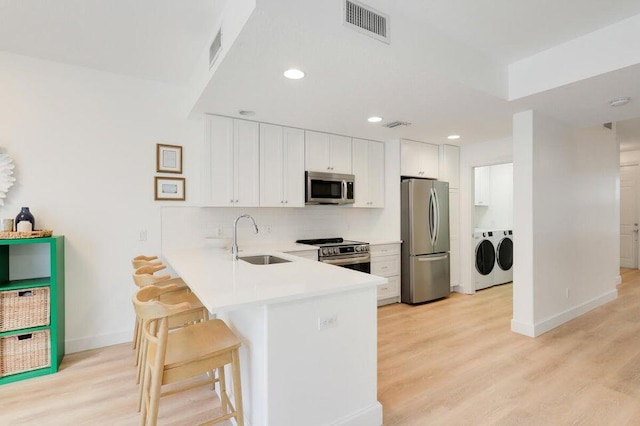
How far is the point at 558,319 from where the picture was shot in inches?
147

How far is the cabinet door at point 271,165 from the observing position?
12.4ft

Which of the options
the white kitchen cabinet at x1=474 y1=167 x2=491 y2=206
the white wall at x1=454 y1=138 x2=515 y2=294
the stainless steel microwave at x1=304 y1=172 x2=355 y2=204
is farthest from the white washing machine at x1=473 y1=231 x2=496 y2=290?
the stainless steel microwave at x1=304 y1=172 x2=355 y2=204

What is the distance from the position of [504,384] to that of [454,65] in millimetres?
2474

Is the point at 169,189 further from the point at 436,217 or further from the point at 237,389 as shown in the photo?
the point at 436,217

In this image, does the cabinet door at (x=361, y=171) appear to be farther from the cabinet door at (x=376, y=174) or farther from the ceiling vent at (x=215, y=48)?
the ceiling vent at (x=215, y=48)

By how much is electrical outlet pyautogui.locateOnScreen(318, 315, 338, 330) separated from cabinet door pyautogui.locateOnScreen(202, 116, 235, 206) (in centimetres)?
216

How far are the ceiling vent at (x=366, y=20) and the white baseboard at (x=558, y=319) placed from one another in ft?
10.4

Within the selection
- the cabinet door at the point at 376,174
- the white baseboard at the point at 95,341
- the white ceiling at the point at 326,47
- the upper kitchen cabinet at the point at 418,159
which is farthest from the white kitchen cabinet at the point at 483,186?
the white baseboard at the point at 95,341

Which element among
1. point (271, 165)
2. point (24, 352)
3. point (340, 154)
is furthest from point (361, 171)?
point (24, 352)

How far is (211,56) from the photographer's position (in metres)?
2.48

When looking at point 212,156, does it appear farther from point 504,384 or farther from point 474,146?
point 474,146

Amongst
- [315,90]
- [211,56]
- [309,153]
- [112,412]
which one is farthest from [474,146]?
[112,412]

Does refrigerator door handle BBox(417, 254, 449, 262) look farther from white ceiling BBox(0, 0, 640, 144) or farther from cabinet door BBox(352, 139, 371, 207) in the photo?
white ceiling BBox(0, 0, 640, 144)

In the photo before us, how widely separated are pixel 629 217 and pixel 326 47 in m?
8.55
